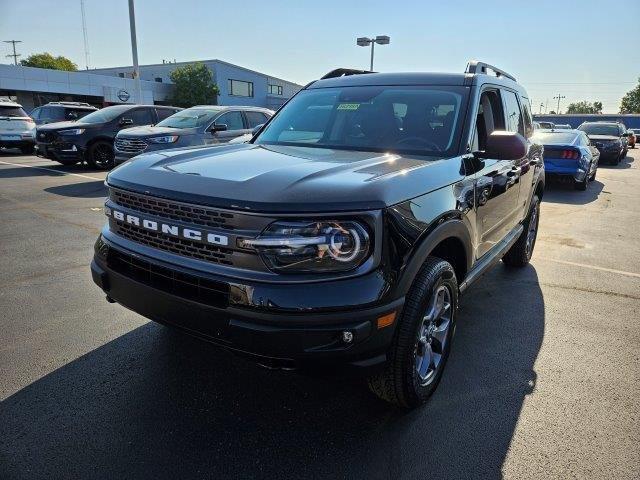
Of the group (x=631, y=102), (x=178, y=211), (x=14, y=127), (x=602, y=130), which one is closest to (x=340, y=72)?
(x=178, y=211)

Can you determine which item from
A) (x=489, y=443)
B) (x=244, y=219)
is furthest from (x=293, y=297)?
(x=489, y=443)

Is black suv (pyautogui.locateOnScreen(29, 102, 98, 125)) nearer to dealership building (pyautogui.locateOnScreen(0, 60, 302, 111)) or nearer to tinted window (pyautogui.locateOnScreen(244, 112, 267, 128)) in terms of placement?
tinted window (pyautogui.locateOnScreen(244, 112, 267, 128))

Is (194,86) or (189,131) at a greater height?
(194,86)

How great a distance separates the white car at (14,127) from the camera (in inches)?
613

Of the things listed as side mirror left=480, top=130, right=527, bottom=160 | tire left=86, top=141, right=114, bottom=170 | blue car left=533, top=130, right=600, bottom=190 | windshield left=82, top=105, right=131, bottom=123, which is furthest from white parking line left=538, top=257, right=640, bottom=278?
windshield left=82, top=105, right=131, bottom=123

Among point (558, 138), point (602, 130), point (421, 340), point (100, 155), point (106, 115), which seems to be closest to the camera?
point (421, 340)

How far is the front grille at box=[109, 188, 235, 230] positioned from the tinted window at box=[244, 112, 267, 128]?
8703mm

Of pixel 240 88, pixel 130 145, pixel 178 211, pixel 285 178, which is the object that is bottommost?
pixel 130 145

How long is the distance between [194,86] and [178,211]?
51406 mm

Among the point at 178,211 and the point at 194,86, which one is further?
the point at 194,86

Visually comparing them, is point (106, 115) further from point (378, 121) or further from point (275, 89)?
point (275, 89)

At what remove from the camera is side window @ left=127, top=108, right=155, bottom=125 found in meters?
12.6

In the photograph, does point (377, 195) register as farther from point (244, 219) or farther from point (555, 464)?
point (555, 464)

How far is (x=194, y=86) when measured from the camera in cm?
4947
